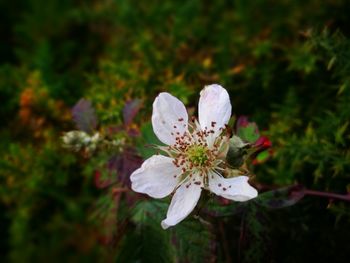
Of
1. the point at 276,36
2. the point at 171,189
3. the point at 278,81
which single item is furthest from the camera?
the point at 276,36

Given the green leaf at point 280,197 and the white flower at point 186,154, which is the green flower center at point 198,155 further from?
the green leaf at point 280,197

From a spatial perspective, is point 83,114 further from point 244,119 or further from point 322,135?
point 322,135

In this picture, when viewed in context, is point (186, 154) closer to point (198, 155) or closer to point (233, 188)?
point (198, 155)

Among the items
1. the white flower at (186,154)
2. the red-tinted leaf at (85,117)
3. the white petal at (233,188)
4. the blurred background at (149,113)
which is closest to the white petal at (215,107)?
the white flower at (186,154)

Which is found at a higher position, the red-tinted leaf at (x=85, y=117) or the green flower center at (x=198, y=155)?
the red-tinted leaf at (x=85, y=117)

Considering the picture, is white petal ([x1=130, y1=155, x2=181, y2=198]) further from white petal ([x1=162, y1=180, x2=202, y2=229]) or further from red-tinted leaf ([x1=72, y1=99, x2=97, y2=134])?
red-tinted leaf ([x1=72, y1=99, x2=97, y2=134])

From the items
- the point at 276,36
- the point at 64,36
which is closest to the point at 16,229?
the point at 64,36

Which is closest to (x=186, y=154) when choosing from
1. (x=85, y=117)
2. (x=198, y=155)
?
(x=198, y=155)
